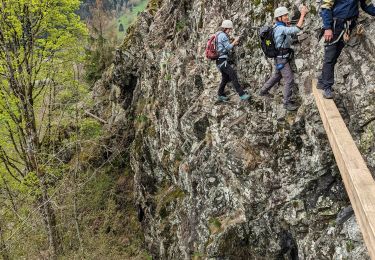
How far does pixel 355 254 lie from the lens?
6434mm

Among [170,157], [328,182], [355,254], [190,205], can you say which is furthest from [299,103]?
[170,157]

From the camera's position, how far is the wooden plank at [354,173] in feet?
14.4

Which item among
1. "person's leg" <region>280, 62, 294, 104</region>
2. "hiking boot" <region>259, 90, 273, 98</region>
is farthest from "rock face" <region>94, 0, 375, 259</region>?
"person's leg" <region>280, 62, 294, 104</region>

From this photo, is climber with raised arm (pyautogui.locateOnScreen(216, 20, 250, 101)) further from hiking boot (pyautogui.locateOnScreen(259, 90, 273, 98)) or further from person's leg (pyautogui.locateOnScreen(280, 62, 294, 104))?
person's leg (pyautogui.locateOnScreen(280, 62, 294, 104))

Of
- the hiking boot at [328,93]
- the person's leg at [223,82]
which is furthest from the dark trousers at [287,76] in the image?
the person's leg at [223,82]

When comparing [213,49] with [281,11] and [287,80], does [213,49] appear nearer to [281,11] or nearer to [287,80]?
[281,11]

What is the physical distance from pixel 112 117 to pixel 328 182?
1683 centimetres

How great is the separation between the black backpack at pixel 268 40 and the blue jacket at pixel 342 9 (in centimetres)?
152

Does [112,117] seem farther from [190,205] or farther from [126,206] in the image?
[190,205]

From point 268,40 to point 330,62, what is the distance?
5.87 feet

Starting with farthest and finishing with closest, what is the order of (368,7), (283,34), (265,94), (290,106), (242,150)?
(242,150)
(265,94)
(290,106)
(283,34)
(368,7)

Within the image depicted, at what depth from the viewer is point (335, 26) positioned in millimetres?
7301

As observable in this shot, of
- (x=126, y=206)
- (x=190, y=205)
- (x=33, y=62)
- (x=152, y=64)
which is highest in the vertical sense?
(x=33, y=62)

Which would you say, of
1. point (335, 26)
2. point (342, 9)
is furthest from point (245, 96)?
point (342, 9)
